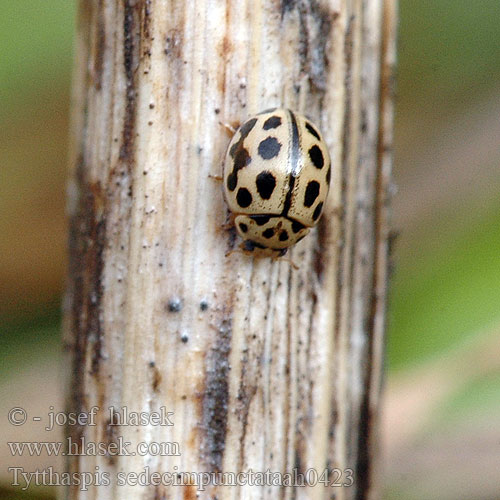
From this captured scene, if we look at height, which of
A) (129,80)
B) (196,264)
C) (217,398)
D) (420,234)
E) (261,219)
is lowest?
(217,398)

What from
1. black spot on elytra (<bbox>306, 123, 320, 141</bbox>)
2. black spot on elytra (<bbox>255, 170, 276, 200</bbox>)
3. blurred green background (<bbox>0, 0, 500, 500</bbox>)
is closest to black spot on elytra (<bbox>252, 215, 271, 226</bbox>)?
black spot on elytra (<bbox>255, 170, 276, 200</bbox>)

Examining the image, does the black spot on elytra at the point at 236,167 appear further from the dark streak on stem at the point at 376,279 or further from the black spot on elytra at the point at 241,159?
the dark streak on stem at the point at 376,279

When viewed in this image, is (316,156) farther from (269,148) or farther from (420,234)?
(420,234)

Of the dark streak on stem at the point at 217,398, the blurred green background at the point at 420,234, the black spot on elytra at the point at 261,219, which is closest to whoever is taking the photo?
the dark streak on stem at the point at 217,398

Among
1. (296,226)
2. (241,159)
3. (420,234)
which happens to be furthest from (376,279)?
(420,234)

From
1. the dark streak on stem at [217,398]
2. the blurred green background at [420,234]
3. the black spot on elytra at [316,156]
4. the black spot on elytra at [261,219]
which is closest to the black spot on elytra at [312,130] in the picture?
the black spot on elytra at [316,156]

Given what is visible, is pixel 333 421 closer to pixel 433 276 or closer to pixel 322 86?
pixel 322 86
